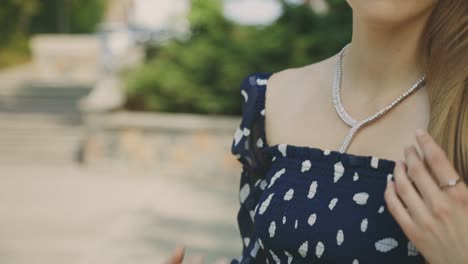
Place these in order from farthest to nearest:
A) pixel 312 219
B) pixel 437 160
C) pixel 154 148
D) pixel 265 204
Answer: pixel 154 148 → pixel 265 204 → pixel 312 219 → pixel 437 160

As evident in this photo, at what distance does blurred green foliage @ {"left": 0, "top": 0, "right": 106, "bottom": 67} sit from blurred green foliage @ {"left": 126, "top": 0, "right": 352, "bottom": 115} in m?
12.9

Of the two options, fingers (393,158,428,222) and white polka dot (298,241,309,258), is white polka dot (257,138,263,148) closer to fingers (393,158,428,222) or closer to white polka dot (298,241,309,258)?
white polka dot (298,241,309,258)

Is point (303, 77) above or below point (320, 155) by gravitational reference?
above

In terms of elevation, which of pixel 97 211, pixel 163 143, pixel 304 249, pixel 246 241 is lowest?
pixel 97 211

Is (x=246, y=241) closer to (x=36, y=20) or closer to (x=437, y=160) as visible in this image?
(x=437, y=160)

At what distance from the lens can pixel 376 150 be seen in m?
1.35

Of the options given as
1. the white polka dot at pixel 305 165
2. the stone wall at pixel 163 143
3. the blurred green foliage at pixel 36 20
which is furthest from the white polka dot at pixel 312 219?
the blurred green foliage at pixel 36 20

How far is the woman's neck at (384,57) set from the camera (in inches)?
52.6

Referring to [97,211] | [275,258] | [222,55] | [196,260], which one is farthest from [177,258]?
[222,55]

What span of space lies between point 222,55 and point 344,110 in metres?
8.88

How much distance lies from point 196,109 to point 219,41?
1.00 meters

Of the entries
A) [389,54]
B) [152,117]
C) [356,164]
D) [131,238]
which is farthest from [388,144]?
[152,117]

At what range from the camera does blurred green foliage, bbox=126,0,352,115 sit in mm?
9922

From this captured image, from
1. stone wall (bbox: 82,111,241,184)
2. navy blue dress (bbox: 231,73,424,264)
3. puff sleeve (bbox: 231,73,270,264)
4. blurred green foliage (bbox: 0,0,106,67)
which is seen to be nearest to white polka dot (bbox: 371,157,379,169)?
navy blue dress (bbox: 231,73,424,264)
